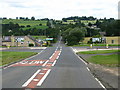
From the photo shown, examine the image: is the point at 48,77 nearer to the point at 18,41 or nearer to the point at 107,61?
the point at 107,61

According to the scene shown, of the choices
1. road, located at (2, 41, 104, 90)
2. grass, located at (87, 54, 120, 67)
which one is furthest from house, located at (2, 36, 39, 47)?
road, located at (2, 41, 104, 90)

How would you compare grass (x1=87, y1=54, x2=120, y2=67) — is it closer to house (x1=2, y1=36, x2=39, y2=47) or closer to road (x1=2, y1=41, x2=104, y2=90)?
road (x1=2, y1=41, x2=104, y2=90)

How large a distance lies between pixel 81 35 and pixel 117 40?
15.3m

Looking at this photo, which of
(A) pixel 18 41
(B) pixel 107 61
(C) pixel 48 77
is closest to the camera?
(C) pixel 48 77

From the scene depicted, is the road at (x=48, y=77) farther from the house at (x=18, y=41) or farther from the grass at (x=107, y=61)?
the house at (x=18, y=41)

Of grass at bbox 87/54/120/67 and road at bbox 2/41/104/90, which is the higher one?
road at bbox 2/41/104/90

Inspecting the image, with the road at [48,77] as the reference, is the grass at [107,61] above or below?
below

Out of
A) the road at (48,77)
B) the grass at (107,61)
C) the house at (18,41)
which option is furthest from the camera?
the house at (18,41)

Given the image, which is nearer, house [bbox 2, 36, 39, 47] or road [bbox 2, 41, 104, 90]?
road [bbox 2, 41, 104, 90]

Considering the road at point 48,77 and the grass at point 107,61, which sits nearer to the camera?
the road at point 48,77

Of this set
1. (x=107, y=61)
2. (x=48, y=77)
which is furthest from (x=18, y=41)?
(x=48, y=77)

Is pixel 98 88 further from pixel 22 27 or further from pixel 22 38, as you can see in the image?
pixel 22 27

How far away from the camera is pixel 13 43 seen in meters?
104

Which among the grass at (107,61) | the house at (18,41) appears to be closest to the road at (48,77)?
the grass at (107,61)
